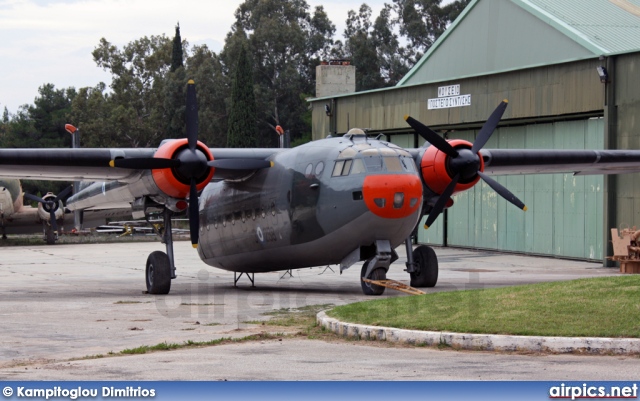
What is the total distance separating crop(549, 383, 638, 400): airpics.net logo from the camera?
884 centimetres

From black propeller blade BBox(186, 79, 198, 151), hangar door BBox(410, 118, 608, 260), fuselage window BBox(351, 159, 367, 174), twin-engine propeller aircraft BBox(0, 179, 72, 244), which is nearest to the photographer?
fuselage window BBox(351, 159, 367, 174)

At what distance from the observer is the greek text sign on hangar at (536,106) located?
32.3 m

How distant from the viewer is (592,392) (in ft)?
29.5

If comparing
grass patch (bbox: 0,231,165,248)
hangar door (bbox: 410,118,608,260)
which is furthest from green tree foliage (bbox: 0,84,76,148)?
hangar door (bbox: 410,118,608,260)

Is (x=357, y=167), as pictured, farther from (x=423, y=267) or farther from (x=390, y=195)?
(x=423, y=267)

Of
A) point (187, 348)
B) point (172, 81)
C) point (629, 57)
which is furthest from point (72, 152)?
point (172, 81)

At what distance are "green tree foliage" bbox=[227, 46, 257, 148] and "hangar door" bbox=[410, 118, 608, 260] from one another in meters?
34.8

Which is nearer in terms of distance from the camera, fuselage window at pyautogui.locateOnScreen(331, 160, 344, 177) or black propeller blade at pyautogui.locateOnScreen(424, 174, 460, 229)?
fuselage window at pyautogui.locateOnScreen(331, 160, 344, 177)

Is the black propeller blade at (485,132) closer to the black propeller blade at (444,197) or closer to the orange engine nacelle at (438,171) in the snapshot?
the orange engine nacelle at (438,171)

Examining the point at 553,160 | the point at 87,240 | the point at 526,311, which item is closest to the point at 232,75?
the point at 87,240

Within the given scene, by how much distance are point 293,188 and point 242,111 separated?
55.4 m

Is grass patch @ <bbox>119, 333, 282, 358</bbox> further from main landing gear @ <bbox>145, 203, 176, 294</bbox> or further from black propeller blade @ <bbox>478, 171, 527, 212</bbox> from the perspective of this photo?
black propeller blade @ <bbox>478, 171, 527, 212</bbox>

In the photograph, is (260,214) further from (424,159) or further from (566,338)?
(566,338)

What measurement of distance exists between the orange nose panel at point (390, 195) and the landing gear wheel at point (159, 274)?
18.9 ft
